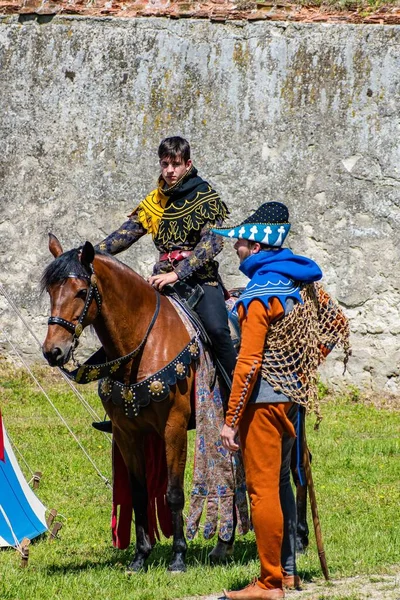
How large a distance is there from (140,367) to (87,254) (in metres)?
0.79

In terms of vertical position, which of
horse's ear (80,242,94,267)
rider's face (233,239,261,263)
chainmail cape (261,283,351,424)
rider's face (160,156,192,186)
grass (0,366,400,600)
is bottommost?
grass (0,366,400,600)

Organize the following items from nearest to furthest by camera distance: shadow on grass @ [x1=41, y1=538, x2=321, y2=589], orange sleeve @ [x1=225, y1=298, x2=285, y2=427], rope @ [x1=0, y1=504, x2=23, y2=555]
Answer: orange sleeve @ [x1=225, y1=298, x2=285, y2=427]
shadow on grass @ [x1=41, y1=538, x2=321, y2=589]
rope @ [x1=0, y1=504, x2=23, y2=555]

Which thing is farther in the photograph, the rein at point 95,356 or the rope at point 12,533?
the rope at point 12,533

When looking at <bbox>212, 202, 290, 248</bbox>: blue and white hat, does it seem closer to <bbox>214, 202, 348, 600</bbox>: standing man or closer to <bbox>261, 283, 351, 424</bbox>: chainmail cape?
<bbox>214, 202, 348, 600</bbox>: standing man

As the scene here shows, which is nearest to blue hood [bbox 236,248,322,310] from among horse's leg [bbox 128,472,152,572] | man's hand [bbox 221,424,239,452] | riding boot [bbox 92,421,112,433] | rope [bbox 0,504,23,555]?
man's hand [bbox 221,424,239,452]

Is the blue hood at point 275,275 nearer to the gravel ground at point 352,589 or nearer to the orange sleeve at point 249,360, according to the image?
A: the orange sleeve at point 249,360

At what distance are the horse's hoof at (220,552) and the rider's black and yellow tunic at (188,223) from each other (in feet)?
5.53

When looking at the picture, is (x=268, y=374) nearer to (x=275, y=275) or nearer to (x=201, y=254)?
(x=275, y=275)

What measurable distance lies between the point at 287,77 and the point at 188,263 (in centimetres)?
550

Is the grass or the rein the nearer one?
the rein

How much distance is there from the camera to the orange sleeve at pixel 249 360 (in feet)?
16.1

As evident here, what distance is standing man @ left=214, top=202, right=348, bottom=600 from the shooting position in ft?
16.2

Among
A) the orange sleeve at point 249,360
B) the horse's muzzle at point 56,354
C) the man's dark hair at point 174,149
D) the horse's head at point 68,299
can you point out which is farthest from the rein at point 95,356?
the orange sleeve at point 249,360

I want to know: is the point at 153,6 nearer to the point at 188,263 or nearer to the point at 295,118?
the point at 295,118
